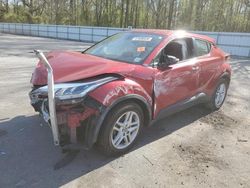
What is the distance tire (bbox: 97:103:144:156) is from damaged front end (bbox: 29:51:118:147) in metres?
0.21

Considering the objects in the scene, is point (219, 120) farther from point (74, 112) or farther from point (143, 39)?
point (74, 112)

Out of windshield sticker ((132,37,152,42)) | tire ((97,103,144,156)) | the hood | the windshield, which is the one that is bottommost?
tire ((97,103,144,156))

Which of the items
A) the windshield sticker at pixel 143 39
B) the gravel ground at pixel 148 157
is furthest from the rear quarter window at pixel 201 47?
the gravel ground at pixel 148 157

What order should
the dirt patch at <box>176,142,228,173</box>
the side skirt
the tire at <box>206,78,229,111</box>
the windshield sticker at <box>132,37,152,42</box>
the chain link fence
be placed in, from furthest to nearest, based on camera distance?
the chain link fence → the tire at <box>206,78,229,111</box> → the windshield sticker at <box>132,37,152,42</box> → the side skirt → the dirt patch at <box>176,142,228,173</box>

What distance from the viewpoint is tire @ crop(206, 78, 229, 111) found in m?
A: 5.19

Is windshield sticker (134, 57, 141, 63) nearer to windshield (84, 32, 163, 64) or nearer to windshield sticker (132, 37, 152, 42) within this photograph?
windshield (84, 32, 163, 64)

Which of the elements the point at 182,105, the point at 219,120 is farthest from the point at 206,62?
the point at 219,120

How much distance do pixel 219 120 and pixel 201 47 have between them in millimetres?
1396

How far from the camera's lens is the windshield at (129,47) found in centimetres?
384

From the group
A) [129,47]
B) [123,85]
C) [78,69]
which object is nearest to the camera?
[123,85]

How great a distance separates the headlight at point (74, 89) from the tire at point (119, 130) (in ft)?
1.22

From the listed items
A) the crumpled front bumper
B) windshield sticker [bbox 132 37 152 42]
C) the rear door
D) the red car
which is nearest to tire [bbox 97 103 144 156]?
the red car

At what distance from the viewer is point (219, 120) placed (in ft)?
16.3

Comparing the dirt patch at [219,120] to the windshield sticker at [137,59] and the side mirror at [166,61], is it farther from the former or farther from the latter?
the windshield sticker at [137,59]
